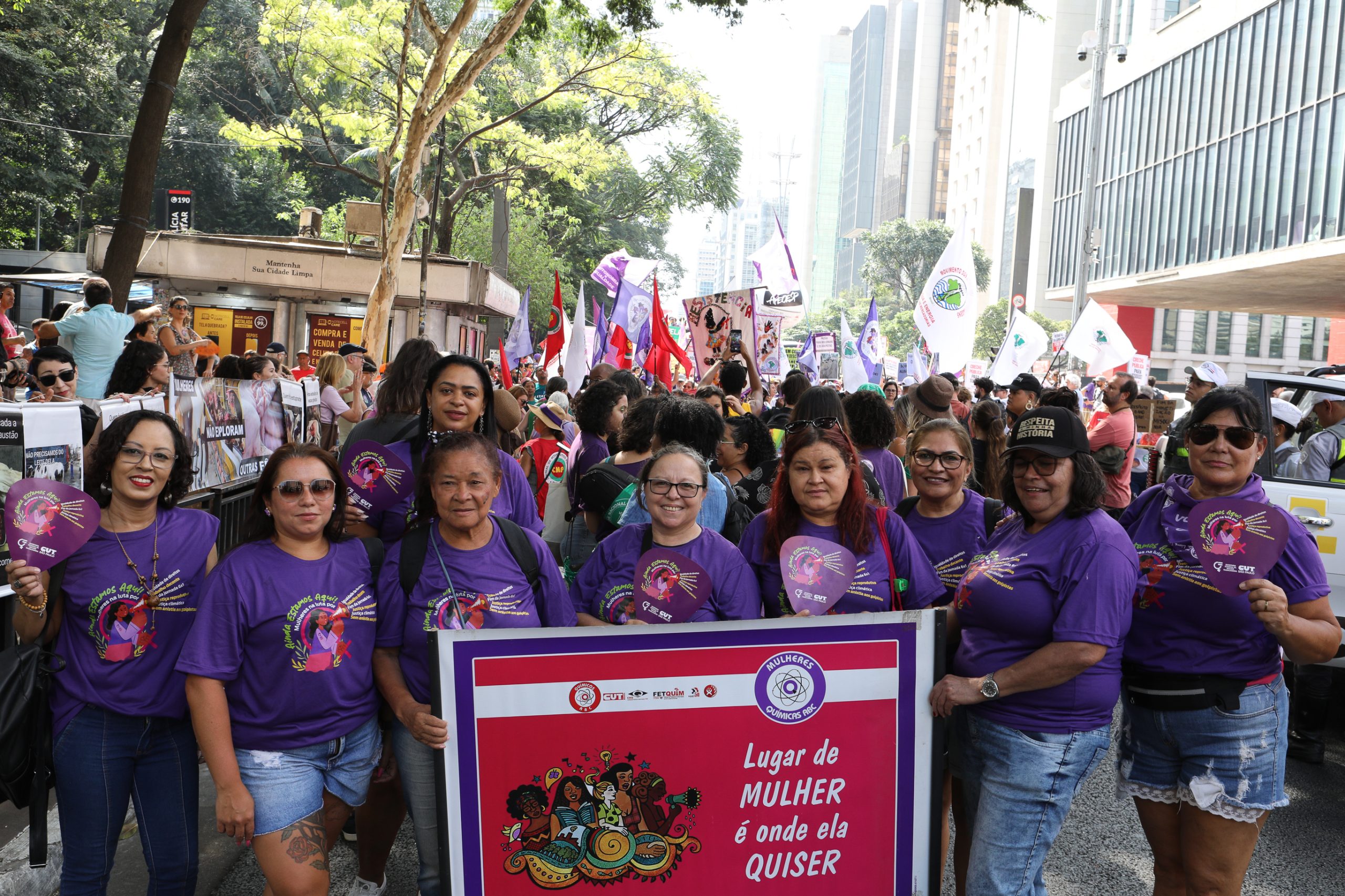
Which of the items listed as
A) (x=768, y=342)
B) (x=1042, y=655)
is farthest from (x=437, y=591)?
(x=768, y=342)

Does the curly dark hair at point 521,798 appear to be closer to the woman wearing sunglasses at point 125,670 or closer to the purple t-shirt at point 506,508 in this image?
the woman wearing sunglasses at point 125,670

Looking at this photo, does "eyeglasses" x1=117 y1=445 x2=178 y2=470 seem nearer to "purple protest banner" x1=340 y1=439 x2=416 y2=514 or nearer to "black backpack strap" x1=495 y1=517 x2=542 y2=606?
"purple protest banner" x1=340 y1=439 x2=416 y2=514

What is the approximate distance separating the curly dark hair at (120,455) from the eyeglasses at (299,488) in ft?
1.49

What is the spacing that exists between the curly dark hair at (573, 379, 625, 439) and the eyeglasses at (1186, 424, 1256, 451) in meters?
3.25

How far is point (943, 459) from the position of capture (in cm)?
381

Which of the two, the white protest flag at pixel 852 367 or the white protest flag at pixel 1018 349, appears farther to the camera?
the white protest flag at pixel 1018 349

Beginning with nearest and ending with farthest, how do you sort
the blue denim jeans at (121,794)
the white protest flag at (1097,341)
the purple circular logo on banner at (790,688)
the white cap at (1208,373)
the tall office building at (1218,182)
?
the purple circular logo on banner at (790,688) → the blue denim jeans at (121,794) → the white cap at (1208,373) → the white protest flag at (1097,341) → the tall office building at (1218,182)

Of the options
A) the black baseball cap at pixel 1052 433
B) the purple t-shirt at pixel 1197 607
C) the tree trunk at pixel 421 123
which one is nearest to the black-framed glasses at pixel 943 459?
the black baseball cap at pixel 1052 433

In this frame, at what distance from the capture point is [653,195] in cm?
3906

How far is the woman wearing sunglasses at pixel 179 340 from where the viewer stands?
9.16 meters

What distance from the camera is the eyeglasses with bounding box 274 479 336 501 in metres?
3.07

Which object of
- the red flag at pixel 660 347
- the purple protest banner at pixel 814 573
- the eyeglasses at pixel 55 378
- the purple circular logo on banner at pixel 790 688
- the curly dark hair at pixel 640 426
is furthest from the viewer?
the red flag at pixel 660 347

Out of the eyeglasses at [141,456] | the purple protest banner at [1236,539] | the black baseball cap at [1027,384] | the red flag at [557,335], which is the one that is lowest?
the purple protest banner at [1236,539]

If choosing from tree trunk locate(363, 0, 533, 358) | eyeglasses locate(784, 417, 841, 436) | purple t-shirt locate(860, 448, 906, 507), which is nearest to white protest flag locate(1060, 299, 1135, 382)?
tree trunk locate(363, 0, 533, 358)
